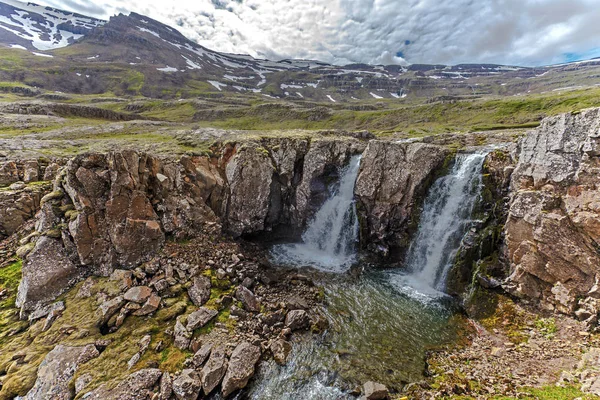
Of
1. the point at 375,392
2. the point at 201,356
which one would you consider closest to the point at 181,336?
the point at 201,356

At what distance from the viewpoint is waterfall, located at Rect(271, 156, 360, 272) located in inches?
1177

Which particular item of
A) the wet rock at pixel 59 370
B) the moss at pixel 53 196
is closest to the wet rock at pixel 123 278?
the wet rock at pixel 59 370

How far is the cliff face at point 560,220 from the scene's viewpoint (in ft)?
54.0

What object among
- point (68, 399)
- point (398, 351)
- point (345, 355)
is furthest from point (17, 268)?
point (398, 351)

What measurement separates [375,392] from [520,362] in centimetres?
865

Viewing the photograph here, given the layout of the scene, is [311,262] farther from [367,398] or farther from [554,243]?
[554,243]

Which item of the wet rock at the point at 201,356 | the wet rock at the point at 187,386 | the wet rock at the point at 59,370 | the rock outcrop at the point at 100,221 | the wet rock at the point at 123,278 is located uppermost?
the rock outcrop at the point at 100,221

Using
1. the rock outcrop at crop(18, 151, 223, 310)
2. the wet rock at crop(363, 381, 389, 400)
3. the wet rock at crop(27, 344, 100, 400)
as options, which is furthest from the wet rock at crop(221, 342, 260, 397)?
the rock outcrop at crop(18, 151, 223, 310)

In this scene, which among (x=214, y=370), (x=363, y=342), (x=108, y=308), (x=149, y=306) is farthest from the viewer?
(x=363, y=342)

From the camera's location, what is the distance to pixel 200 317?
1706 centimetres

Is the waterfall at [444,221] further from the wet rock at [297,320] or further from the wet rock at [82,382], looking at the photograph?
the wet rock at [82,382]

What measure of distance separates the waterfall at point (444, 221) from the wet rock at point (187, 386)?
20.6 m

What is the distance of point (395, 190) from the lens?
28.8m

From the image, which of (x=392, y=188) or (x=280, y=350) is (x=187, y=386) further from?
(x=392, y=188)
